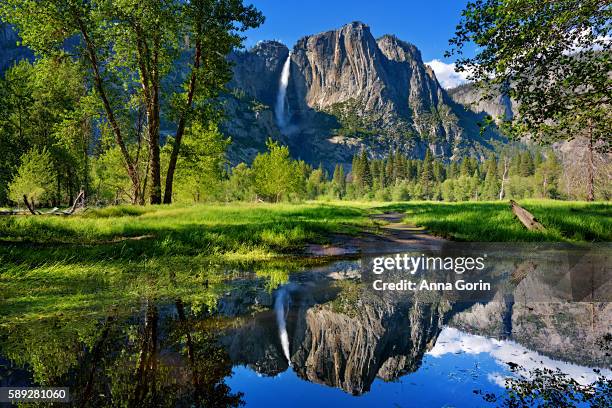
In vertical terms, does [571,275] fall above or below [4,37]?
below

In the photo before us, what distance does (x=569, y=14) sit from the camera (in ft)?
26.6

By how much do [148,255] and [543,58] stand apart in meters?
11.6

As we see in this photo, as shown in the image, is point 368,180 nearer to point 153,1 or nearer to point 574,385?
point 153,1

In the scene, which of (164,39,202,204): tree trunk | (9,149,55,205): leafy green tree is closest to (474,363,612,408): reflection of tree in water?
(164,39,202,204): tree trunk

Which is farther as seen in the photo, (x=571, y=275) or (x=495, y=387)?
(x=571, y=275)

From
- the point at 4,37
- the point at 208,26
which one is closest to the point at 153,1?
the point at 208,26

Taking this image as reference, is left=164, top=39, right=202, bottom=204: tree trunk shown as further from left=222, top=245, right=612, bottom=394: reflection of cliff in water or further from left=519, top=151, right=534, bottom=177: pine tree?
left=519, top=151, right=534, bottom=177: pine tree

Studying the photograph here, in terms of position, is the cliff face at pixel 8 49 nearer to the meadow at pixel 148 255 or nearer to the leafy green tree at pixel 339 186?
the leafy green tree at pixel 339 186

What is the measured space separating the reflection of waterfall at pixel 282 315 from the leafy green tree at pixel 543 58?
8246 mm

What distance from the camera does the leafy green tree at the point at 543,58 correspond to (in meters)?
8.52

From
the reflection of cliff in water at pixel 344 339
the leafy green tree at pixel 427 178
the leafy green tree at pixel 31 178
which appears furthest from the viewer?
the leafy green tree at pixel 427 178

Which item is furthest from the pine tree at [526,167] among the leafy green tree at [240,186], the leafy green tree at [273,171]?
the leafy green tree at [273,171]

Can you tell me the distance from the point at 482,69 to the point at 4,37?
241 metres

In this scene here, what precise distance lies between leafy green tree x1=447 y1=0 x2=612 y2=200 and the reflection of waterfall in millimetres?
8246
